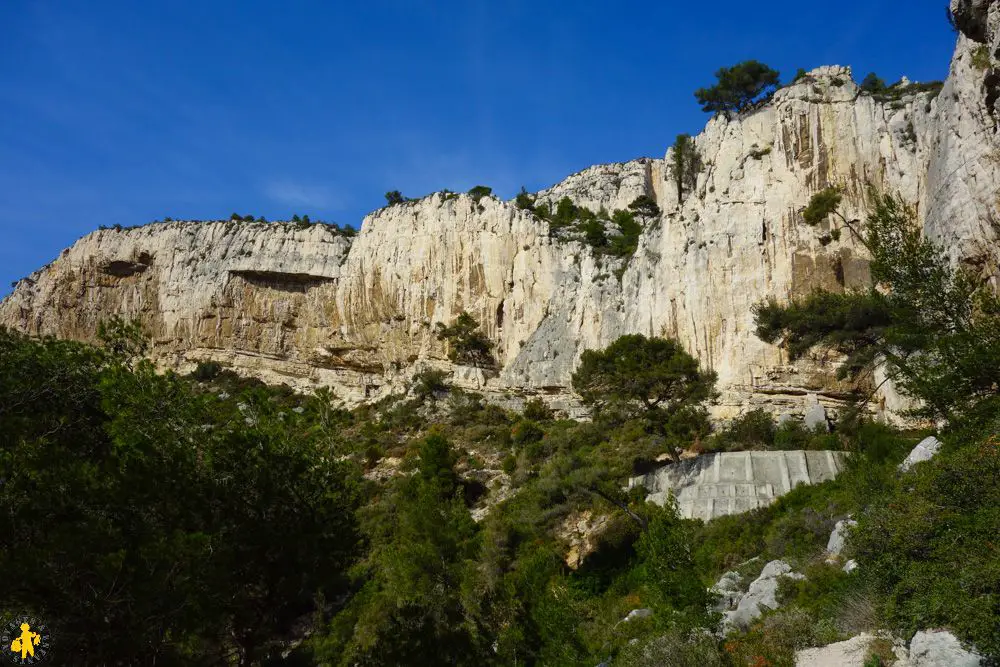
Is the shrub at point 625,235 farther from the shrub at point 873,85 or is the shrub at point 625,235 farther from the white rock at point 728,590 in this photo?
the white rock at point 728,590

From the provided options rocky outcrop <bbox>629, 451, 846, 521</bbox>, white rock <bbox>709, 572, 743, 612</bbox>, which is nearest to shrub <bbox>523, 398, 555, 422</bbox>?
rocky outcrop <bbox>629, 451, 846, 521</bbox>

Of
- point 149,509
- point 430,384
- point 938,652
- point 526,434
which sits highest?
point 430,384

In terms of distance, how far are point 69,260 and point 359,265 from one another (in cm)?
2430

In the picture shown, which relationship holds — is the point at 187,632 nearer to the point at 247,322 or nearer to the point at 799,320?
the point at 799,320

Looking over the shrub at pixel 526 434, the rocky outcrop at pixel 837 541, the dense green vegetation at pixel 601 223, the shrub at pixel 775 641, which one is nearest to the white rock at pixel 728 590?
the rocky outcrop at pixel 837 541

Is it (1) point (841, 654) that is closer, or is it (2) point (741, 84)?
(1) point (841, 654)

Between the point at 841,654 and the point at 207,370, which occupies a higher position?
the point at 207,370

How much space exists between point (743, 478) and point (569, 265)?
77.2 ft

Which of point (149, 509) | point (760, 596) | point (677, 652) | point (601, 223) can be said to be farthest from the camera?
point (601, 223)

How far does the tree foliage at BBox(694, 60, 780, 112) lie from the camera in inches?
1694

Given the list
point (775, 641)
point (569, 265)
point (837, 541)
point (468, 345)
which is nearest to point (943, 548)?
point (775, 641)

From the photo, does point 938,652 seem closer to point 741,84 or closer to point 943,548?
point 943,548

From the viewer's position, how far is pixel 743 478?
24.0m

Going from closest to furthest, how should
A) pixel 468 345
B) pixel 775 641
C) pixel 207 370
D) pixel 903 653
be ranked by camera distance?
pixel 903 653 < pixel 775 641 < pixel 468 345 < pixel 207 370
